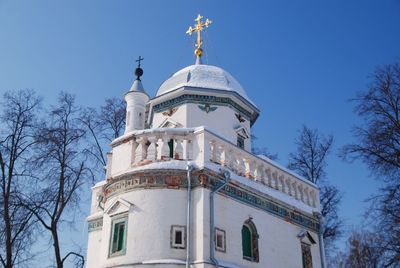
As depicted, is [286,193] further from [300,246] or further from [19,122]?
[19,122]

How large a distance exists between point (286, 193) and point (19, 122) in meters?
9.73

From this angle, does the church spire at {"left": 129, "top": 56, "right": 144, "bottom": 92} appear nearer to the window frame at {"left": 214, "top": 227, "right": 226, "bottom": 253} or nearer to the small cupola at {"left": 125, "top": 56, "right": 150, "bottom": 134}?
the small cupola at {"left": 125, "top": 56, "right": 150, "bottom": 134}

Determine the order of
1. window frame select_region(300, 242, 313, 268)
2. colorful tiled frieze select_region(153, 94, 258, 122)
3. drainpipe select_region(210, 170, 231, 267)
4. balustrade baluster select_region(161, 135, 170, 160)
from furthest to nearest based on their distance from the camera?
colorful tiled frieze select_region(153, 94, 258, 122)
window frame select_region(300, 242, 313, 268)
balustrade baluster select_region(161, 135, 170, 160)
drainpipe select_region(210, 170, 231, 267)

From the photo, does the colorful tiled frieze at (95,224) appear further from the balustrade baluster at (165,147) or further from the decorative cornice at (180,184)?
the balustrade baluster at (165,147)

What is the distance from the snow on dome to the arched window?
18.3ft

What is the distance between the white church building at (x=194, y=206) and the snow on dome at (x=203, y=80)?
1957mm

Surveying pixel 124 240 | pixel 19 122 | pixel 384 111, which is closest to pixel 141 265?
pixel 124 240

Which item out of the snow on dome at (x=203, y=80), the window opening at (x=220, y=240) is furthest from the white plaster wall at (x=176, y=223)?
the snow on dome at (x=203, y=80)

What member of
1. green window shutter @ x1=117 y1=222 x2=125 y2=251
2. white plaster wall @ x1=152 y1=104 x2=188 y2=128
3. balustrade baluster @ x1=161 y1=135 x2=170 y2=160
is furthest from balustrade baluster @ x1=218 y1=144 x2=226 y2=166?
white plaster wall @ x1=152 y1=104 x2=188 y2=128

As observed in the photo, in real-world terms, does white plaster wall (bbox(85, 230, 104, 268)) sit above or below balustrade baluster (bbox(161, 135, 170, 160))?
below

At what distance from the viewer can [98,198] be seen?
14547 mm

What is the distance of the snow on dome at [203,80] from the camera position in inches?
650

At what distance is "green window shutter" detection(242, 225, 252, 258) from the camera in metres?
12.1

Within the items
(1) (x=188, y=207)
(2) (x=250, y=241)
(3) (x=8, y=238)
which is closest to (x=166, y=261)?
(1) (x=188, y=207)
